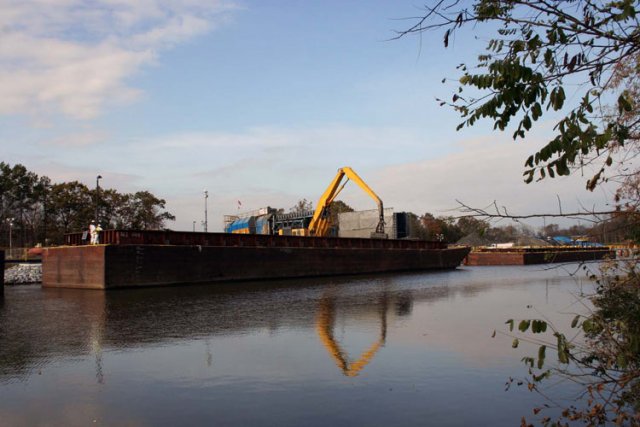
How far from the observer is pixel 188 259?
32.3m

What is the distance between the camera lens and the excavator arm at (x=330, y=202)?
52875 millimetres

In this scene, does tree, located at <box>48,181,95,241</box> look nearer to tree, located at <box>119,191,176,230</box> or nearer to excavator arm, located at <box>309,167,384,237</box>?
tree, located at <box>119,191,176,230</box>

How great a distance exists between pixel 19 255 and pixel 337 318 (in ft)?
174

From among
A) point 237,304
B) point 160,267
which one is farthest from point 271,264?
point 237,304

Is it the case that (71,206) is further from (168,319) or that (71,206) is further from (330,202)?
(168,319)

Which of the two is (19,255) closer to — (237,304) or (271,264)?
(271,264)

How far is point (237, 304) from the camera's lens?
20156 millimetres

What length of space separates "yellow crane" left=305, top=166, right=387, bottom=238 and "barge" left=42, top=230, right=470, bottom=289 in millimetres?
8157

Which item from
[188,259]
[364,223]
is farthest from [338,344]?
[364,223]

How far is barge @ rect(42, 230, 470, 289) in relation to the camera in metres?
29.4

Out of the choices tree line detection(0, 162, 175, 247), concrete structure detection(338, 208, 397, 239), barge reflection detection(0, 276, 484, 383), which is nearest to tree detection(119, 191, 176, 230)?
tree line detection(0, 162, 175, 247)

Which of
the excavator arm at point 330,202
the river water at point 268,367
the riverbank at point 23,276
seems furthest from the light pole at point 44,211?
the river water at point 268,367

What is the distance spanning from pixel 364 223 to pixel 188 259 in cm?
3164

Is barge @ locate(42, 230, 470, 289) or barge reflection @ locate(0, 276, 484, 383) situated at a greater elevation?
barge @ locate(42, 230, 470, 289)
